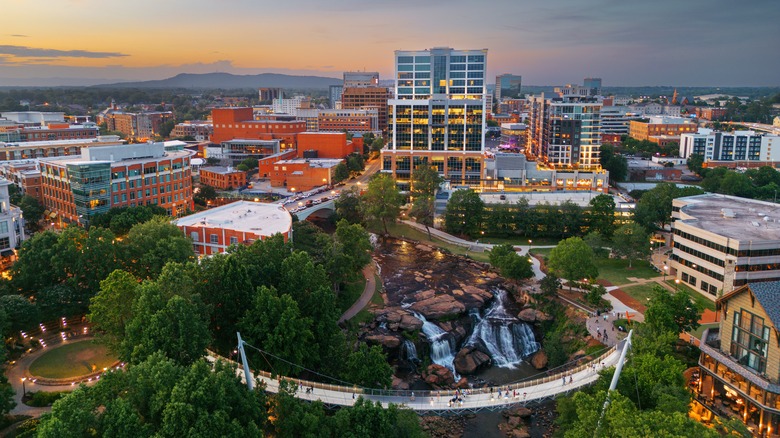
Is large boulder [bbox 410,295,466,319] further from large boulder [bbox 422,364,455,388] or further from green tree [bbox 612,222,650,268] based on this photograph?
green tree [bbox 612,222,650,268]

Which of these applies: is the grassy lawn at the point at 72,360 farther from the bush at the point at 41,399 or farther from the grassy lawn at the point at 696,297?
the grassy lawn at the point at 696,297

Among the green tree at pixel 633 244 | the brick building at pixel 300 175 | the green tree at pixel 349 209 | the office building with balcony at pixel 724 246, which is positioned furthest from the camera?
the brick building at pixel 300 175

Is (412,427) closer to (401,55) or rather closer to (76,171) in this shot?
(76,171)

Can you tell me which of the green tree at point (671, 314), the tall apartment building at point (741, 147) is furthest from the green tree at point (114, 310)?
the tall apartment building at point (741, 147)

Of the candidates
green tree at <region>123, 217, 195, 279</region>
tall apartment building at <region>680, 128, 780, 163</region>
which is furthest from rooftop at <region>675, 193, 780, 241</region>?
tall apartment building at <region>680, 128, 780, 163</region>

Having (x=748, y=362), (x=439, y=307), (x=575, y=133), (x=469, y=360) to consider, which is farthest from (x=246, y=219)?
(x=575, y=133)
